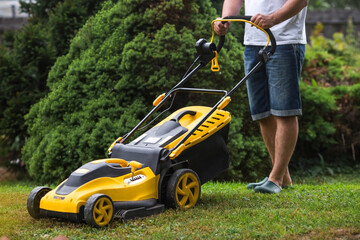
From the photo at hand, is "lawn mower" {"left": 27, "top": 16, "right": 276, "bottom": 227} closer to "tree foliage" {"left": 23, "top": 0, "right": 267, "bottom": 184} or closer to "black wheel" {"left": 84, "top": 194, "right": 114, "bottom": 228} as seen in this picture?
"black wheel" {"left": 84, "top": 194, "right": 114, "bottom": 228}

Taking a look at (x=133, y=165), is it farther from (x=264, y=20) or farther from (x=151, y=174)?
(x=264, y=20)

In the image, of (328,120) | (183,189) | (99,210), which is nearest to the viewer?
(99,210)

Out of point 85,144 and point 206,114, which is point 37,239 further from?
point 85,144

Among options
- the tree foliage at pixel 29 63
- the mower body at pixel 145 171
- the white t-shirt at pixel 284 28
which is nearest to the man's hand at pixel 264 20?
the white t-shirt at pixel 284 28

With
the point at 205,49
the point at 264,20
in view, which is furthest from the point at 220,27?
the point at 264,20

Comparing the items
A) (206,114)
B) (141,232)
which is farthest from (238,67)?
(141,232)

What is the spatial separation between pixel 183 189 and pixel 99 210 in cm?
67

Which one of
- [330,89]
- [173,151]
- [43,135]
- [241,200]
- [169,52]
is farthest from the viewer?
[330,89]

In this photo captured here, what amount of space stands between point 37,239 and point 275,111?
2.04 m

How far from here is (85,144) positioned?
5285 mm

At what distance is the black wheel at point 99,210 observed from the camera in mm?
3107

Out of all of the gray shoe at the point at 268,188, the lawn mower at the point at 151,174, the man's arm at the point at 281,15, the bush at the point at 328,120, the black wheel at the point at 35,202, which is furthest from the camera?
the bush at the point at 328,120

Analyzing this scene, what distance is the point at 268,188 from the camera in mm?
4195

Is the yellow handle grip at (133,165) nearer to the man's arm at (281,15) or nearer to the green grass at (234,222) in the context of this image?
the green grass at (234,222)
